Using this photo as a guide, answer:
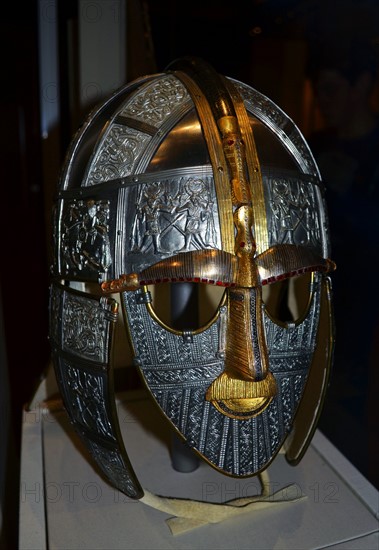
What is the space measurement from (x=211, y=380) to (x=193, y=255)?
230 mm

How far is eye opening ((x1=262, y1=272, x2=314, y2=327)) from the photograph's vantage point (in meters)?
1.40

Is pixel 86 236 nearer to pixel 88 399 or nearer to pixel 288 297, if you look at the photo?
pixel 88 399

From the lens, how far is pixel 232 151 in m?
0.87

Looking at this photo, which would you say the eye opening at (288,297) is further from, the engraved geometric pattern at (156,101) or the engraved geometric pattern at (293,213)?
the engraved geometric pattern at (156,101)

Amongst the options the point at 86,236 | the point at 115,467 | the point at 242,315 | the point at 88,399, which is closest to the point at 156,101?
the point at 86,236

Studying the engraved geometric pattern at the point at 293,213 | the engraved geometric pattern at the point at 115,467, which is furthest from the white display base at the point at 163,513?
the engraved geometric pattern at the point at 293,213

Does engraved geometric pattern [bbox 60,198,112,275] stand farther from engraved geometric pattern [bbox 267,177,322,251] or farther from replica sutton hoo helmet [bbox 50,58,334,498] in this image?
engraved geometric pattern [bbox 267,177,322,251]

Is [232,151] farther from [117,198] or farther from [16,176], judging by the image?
[16,176]

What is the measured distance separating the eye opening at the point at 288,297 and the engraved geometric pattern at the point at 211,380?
1.26ft

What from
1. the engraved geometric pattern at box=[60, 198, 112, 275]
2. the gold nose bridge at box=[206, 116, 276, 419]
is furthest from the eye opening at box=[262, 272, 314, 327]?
the engraved geometric pattern at box=[60, 198, 112, 275]

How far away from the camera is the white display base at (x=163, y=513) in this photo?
103 centimetres

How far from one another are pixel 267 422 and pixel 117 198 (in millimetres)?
489

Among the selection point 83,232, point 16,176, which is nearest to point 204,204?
point 83,232

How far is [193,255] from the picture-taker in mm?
846
